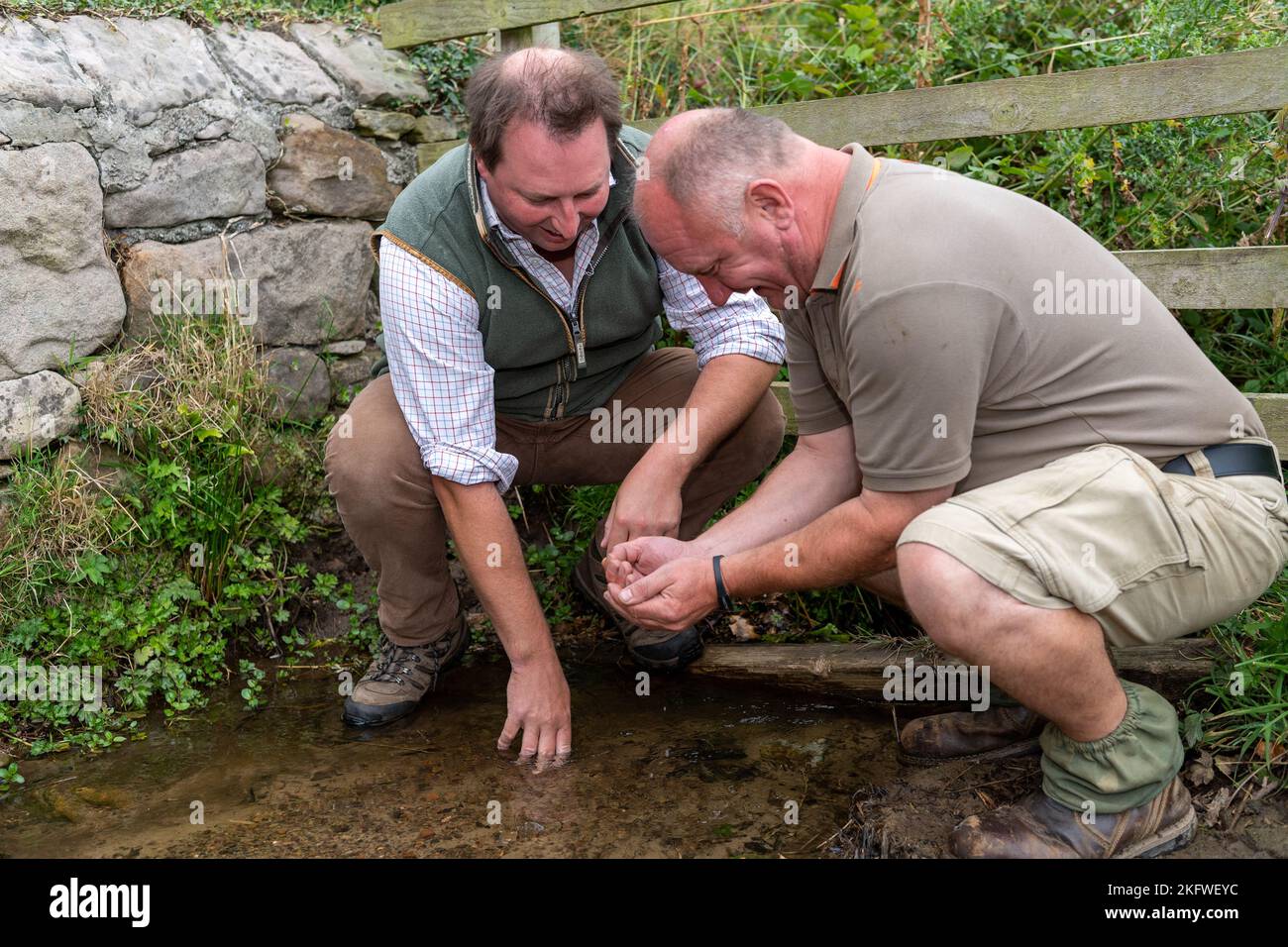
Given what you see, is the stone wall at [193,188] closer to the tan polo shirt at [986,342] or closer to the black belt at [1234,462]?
the tan polo shirt at [986,342]

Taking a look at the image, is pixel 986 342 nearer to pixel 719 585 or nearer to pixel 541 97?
pixel 719 585

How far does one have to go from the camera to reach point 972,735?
2561 millimetres

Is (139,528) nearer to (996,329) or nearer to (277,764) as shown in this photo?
(277,764)

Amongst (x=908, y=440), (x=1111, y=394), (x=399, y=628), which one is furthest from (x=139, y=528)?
(x=1111, y=394)

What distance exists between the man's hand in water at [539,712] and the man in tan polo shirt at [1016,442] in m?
A: 0.76

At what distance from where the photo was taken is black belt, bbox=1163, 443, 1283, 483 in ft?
7.04

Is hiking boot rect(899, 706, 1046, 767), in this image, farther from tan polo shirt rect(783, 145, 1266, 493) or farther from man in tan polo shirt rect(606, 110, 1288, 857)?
tan polo shirt rect(783, 145, 1266, 493)

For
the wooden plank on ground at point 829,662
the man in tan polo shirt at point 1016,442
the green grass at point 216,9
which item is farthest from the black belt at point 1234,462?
the green grass at point 216,9

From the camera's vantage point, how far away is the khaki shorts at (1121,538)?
77.5 inches

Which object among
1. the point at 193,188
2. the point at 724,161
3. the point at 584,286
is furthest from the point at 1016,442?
the point at 193,188

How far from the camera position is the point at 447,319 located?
2705 millimetres

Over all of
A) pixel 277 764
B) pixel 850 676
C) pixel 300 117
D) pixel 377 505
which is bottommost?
pixel 277 764

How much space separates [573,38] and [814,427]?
2812 millimetres

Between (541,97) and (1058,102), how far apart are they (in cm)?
142
